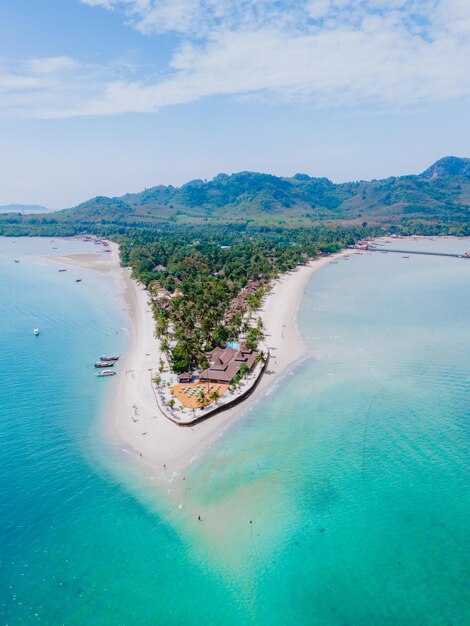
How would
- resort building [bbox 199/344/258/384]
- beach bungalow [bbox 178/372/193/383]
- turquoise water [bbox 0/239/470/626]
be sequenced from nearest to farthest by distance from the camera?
turquoise water [bbox 0/239/470/626] < resort building [bbox 199/344/258/384] < beach bungalow [bbox 178/372/193/383]

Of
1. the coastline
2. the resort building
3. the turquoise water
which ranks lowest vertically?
the turquoise water

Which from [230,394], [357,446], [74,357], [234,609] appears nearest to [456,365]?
[357,446]

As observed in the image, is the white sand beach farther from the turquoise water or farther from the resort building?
the resort building

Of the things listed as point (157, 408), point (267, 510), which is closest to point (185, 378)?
point (157, 408)

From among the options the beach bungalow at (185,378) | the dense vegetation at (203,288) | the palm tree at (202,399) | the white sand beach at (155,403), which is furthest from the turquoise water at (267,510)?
the dense vegetation at (203,288)

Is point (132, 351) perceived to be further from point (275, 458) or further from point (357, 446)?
point (357, 446)

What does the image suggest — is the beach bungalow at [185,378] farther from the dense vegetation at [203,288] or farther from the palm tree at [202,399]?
the palm tree at [202,399]

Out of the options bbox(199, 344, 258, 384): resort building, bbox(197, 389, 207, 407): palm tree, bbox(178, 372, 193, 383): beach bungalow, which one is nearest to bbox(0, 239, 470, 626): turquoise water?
bbox(197, 389, 207, 407): palm tree
